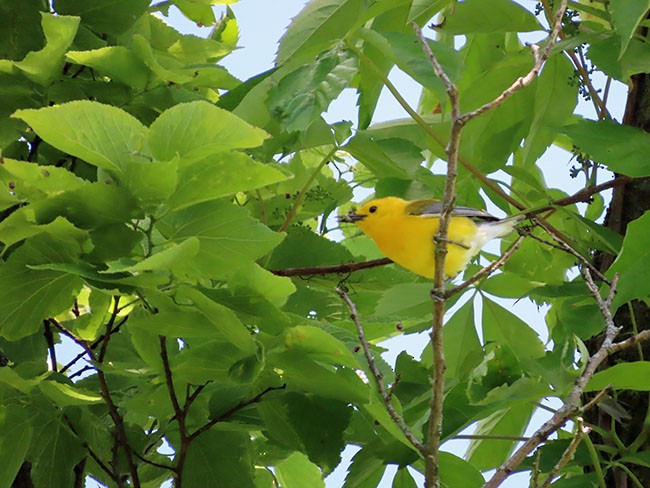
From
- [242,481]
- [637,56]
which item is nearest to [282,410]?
A: [242,481]

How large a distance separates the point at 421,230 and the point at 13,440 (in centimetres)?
103

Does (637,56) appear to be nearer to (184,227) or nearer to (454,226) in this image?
(454,226)

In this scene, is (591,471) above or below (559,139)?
below

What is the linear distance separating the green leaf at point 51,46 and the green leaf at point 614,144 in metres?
1.00

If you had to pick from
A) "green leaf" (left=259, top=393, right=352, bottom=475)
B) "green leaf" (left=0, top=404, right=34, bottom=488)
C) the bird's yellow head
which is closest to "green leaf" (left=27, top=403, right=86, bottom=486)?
"green leaf" (left=0, top=404, right=34, bottom=488)

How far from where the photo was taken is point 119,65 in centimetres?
179

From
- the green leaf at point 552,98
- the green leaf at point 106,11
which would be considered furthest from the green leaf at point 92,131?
the green leaf at point 552,98

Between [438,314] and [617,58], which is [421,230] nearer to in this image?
[617,58]

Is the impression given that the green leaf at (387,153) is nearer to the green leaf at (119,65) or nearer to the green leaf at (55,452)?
the green leaf at (119,65)

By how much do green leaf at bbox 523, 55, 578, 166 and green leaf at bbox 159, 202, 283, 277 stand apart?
1188 mm

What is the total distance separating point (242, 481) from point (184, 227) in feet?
2.04

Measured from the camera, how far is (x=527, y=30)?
215cm

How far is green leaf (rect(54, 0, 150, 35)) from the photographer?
1.94m

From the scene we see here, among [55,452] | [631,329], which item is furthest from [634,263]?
[55,452]
